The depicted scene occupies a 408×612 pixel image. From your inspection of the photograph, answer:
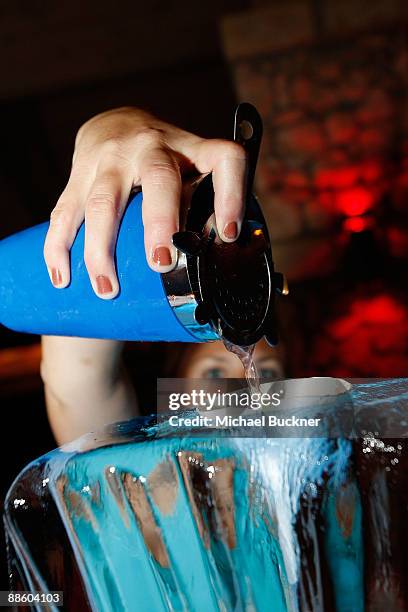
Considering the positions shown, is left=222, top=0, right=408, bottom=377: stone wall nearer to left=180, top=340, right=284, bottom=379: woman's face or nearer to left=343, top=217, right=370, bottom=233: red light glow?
left=343, top=217, right=370, bottom=233: red light glow

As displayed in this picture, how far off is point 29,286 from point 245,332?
214 millimetres

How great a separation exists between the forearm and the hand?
0.25m

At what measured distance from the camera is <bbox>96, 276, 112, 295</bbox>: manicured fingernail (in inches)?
23.4

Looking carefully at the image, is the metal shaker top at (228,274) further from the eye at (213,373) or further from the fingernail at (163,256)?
the eye at (213,373)

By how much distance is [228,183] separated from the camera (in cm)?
59

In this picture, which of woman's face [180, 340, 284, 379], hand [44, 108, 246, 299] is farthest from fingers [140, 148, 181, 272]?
woman's face [180, 340, 284, 379]

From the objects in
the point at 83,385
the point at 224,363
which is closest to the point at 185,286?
the point at 83,385

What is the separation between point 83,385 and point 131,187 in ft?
1.13

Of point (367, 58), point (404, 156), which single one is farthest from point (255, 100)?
point (404, 156)

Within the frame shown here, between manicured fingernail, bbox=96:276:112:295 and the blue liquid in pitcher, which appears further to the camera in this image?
manicured fingernail, bbox=96:276:112:295

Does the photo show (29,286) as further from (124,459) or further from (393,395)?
(393,395)

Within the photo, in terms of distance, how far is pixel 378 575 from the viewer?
1.61 feet

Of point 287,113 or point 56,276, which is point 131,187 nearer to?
point 56,276

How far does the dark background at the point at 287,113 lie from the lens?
102 inches
